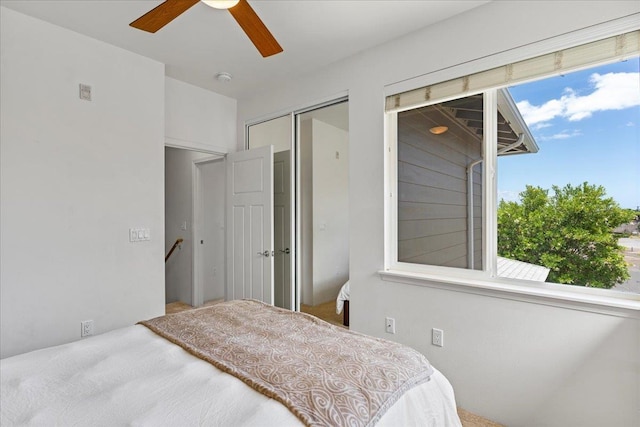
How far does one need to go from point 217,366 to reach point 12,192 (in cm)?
198

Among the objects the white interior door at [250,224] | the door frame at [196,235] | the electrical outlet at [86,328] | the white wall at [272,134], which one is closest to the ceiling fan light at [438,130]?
the white interior door at [250,224]

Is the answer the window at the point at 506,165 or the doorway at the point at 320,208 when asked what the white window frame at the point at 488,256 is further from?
the doorway at the point at 320,208

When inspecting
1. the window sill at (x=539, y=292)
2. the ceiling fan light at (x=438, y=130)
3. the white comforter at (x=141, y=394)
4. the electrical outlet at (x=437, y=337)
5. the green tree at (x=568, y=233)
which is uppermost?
the ceiling fan light at (x=438, y=130)

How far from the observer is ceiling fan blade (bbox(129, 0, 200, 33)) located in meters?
1.59

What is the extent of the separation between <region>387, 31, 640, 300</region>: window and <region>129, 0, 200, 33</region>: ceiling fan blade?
1.51m

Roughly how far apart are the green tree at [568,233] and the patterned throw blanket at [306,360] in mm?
1150

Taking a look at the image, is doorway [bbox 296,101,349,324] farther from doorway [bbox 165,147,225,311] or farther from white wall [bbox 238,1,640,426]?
white wall [bbox 238,1,640,426]

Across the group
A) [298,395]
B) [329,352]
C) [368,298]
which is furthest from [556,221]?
[298,395]

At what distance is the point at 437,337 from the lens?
226 centimetres

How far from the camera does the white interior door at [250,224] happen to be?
326 centimetres

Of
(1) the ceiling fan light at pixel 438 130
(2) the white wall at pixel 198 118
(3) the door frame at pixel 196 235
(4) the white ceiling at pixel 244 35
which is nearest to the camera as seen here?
(4) the white ceiling at pixel 244 35

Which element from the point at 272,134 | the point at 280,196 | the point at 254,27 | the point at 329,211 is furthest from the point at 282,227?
the point at 254,27

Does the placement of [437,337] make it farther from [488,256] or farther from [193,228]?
[193,228]

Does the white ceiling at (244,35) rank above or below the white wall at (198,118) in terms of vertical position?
above
